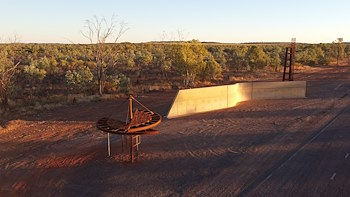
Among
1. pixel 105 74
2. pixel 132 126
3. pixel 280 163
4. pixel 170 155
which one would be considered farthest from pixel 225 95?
pixel 105 74

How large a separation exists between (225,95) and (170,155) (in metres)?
8.81

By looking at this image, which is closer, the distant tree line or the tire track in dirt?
the tire track in dirt

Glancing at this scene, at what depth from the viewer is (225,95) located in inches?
743

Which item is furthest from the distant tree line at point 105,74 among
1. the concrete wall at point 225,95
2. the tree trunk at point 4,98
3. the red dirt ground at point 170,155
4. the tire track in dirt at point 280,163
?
the tire track in dirt at point 280,163

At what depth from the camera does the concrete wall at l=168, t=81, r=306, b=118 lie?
16.8m

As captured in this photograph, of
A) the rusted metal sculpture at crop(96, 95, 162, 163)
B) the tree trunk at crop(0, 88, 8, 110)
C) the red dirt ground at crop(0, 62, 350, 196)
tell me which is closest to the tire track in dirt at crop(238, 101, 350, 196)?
the red dirt ground at crop(0, 62, 350, 196)

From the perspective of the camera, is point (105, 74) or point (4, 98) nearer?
point (4, 98)

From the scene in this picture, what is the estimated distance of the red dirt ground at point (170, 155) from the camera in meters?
8.45

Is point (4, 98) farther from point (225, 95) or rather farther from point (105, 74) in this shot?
point (225, 95)

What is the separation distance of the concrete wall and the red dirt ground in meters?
0.71

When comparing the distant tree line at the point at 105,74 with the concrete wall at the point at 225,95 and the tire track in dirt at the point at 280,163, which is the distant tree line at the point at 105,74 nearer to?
the concrete wall at the point at 225,95

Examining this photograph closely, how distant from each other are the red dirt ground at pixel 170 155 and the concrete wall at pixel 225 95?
707 mm

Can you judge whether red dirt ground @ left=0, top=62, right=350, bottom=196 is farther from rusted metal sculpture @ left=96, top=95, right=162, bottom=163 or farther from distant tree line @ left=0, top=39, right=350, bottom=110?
distant tree line @ left=0, top=39, right=350, bottom=110

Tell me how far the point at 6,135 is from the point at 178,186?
350 inches
